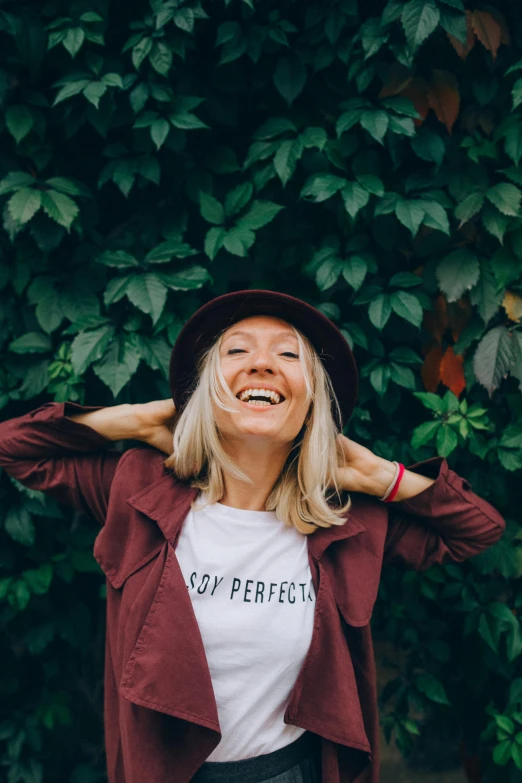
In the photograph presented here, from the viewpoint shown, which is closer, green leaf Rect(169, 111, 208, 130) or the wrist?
the wrist

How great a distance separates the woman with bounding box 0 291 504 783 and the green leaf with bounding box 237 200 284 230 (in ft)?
1.40

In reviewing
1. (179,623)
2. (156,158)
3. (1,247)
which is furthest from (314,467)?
(1,247)

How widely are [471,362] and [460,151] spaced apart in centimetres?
67

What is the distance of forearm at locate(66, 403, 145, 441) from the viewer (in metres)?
1.66

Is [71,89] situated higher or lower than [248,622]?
higher

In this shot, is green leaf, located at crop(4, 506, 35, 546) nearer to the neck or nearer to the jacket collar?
the jacket collar

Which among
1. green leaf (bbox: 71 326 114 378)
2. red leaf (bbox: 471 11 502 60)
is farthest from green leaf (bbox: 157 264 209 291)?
red leaf (bbox: 471 11 502 60)

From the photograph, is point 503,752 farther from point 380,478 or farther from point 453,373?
point 453,373

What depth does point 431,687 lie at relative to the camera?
219 centimetres

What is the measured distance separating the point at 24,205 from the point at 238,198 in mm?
626

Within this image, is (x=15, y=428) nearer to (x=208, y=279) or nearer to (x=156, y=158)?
(x=208, y=279)

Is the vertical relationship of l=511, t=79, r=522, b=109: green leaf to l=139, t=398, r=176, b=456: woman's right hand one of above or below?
above

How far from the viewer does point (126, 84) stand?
188 centimetres

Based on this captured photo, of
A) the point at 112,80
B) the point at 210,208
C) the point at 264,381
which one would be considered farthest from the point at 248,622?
the point at 112,80
